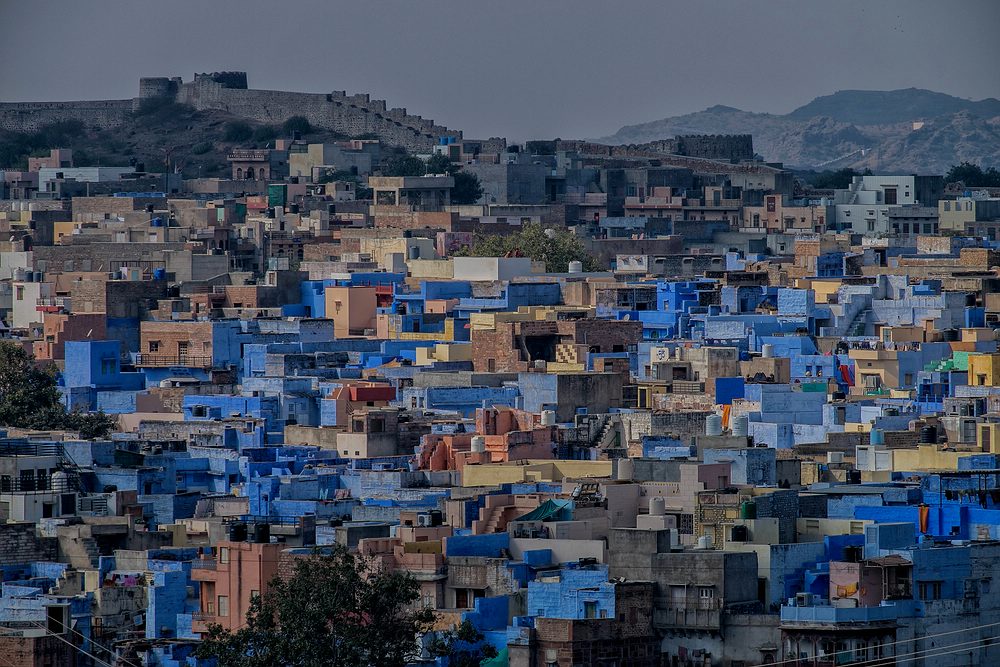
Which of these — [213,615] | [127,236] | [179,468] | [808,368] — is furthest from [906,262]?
[213,615]

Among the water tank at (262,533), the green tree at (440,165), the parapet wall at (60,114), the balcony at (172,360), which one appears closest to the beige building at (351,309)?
the balcony at (172,360)

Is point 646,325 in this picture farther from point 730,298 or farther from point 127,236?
point 127,236

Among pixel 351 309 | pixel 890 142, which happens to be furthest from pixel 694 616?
pixel 890 142

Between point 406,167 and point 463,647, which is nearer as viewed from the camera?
point 463,647

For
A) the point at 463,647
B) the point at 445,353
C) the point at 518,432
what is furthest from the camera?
the point at 445,353

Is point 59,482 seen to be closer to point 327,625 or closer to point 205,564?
point 205,564

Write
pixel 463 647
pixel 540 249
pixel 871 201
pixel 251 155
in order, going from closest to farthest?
pixel 463 647 < pixel 540 249 < pixel 871 201 < pixel 251 155
